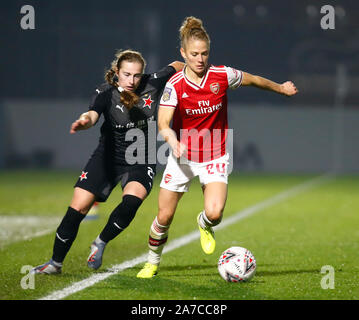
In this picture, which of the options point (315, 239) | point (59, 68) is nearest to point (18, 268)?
point (315, 239)

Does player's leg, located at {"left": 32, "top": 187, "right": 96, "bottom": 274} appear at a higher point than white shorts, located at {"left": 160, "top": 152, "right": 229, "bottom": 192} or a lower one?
lower

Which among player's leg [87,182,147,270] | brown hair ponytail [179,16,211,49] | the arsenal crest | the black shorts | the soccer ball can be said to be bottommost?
the soccer ball

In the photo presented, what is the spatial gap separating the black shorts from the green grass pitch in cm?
78

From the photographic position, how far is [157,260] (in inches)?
254

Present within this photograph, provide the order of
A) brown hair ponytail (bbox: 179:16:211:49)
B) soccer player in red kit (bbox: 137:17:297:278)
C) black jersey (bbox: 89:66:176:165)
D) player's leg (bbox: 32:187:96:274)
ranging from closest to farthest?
brown hair ponytail (bbox: 179:16:211:49) < soccer player in red kit (bbox: 137:17:297:278) < player's leg (bbox: 32:187:96:274) < black jersey (bbox: 89:66:176:165)

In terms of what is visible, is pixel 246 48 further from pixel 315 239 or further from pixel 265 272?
pixel 265 272

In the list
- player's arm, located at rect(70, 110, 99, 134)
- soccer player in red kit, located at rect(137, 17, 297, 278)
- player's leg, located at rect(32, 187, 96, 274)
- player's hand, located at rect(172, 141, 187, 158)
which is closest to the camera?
player's hand, located at rect(172, 141, 187, 158)

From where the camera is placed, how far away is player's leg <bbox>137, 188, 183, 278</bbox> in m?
6.32

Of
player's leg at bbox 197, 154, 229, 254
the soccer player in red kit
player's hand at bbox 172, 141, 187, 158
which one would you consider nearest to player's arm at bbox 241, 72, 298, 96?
the soccer player in red kit

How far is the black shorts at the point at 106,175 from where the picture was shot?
6.53 metres

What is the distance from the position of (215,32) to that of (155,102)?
21.2 metres

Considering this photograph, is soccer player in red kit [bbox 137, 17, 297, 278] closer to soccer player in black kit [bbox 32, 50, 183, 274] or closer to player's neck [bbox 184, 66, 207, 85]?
player's neck [bbox 184, 66, 207, 85]

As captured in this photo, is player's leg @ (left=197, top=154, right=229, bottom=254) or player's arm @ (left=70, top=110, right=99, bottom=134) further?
player's leg @ (left=197, top=154, right=229, bottom=254)

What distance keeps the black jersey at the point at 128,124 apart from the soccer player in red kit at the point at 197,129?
45cm
